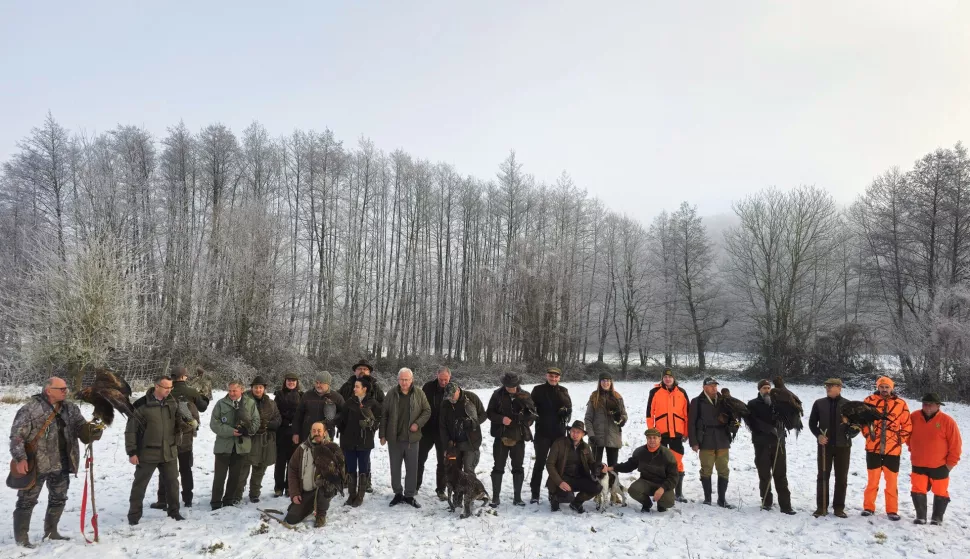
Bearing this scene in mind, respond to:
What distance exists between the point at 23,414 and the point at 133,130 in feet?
91.2

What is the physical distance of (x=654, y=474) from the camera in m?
7.16

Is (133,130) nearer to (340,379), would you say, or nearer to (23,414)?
(340,379)

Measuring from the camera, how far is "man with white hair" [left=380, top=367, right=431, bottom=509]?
727 cm

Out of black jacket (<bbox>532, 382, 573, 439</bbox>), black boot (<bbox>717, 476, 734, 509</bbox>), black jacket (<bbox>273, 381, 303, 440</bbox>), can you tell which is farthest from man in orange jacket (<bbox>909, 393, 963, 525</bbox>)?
black jacket (<bbox>273, 381, 303, 440</bbox>)

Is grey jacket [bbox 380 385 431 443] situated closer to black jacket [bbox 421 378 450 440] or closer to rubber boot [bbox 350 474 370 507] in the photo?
black jacket [bbox 421 378 450 440]

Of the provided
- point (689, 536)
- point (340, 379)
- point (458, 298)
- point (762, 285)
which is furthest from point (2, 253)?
point (762, 285)

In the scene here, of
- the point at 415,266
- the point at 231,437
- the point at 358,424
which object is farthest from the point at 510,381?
the point at 415,266

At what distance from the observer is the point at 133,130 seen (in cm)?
2722

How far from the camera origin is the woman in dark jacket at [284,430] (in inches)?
297

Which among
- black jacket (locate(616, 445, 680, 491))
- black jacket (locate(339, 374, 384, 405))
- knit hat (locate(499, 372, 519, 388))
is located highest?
knit hat (locate(499, 372, 519, 388))

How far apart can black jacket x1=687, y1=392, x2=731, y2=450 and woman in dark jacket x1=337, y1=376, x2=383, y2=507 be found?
4769 millimetres

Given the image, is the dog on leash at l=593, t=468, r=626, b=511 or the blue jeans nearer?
the dog on leash at l=593, t=468, r=626, b=511

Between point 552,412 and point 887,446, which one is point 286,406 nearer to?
point 552,412

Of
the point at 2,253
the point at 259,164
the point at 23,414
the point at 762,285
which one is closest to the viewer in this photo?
the point at 23,414
